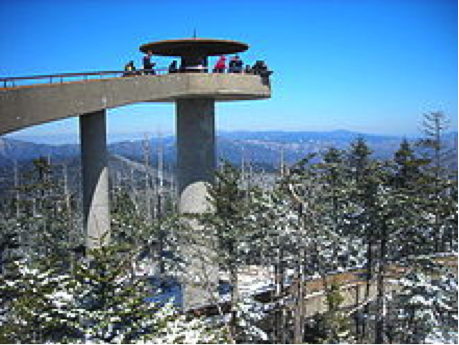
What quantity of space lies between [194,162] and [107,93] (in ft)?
16.3

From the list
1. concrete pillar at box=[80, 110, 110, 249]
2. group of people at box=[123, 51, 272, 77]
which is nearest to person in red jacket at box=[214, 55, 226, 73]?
group of people at box=[123, 51, 272, 77]

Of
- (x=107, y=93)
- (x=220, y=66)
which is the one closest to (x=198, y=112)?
(x=220, y=66)

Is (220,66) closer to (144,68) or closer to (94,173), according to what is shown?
(144,68)

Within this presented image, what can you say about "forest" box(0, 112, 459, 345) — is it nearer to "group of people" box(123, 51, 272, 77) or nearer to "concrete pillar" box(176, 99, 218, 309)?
"concrete pillar" box(176, 99, 218, 309)

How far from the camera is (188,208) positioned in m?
17.7

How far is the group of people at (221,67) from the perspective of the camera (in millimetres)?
15156

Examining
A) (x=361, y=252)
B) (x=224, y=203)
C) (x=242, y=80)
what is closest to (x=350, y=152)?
(x=361, y=252)

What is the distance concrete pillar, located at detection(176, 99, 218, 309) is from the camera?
1725 centimetres

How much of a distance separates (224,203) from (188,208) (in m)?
3.42

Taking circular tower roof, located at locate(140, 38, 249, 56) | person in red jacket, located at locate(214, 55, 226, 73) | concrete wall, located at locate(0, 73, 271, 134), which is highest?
circular tower roof, located at locate(140, 38, 249, 56)

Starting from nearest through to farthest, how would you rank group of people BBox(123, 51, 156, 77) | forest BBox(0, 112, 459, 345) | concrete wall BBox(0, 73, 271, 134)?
forest BBox(0, 112, 459, 345)
concrete wall BBox(0, 73, 271, 134)
group of people BBox(123, 51, 156, 77)

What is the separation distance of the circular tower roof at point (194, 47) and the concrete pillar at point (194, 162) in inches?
77.9

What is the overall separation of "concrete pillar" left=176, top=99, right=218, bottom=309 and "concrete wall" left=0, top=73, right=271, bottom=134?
782 millimetres

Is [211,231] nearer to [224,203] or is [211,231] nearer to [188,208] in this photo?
[224,203]
